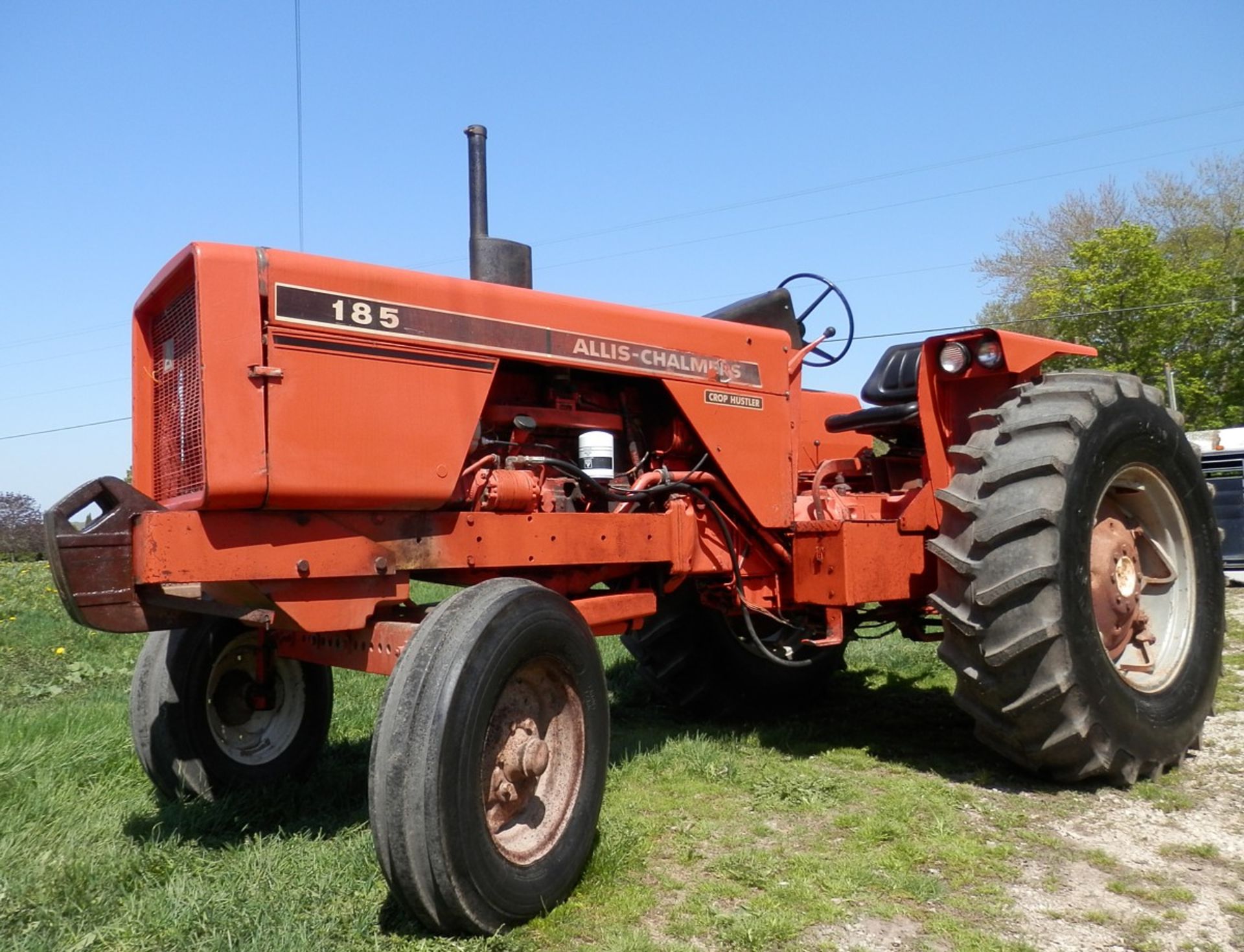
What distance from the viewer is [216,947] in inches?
104

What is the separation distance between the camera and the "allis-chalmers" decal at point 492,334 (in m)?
3.21

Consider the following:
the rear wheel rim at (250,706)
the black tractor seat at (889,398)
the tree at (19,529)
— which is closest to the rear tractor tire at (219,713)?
the rear wheel rim at (250,706)

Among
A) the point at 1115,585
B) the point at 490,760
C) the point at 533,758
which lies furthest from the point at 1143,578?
the point at 490,760

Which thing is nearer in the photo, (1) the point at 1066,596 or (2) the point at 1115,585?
(1) the point at 1066,596

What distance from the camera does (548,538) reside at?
371 centimetres

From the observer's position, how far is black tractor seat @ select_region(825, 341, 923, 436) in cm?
527

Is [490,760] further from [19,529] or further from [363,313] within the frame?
[19,529]

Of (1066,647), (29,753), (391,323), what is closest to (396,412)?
(391,323)

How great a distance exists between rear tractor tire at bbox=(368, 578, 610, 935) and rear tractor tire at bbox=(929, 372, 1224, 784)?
63.2 inches

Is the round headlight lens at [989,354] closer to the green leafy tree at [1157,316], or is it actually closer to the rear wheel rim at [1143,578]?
the rear wheel rim at [1143,578]

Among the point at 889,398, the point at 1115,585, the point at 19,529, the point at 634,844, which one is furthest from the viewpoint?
the point at 19,529

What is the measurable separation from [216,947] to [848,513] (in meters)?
3.24

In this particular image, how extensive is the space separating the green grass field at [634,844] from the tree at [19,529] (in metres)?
14.7

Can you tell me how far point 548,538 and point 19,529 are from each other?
18024 mm
